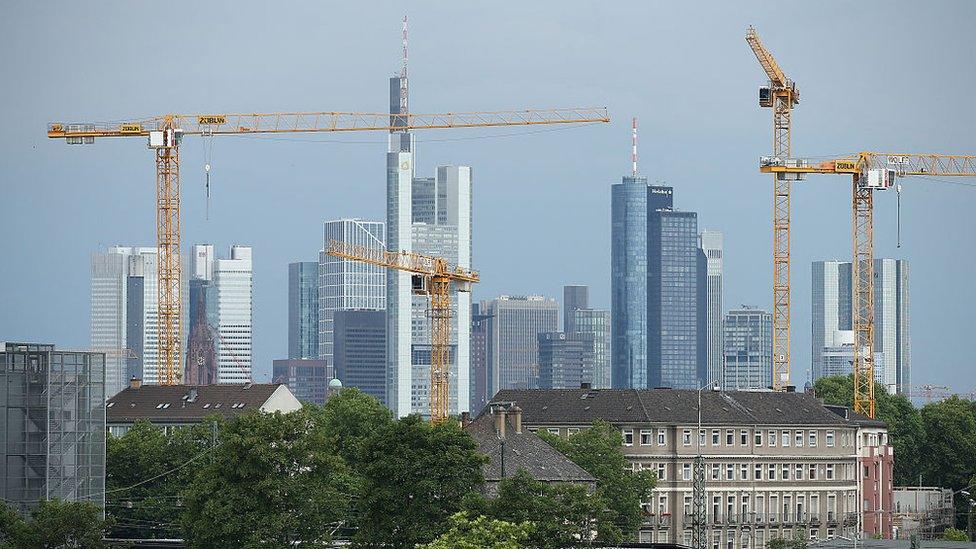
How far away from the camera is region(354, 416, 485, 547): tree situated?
5261 inches

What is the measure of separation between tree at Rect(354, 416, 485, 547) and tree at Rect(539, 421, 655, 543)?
39218 millimetres

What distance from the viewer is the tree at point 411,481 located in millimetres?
133625

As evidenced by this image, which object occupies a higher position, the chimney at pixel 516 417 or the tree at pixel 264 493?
the chimney at pixel 516 417

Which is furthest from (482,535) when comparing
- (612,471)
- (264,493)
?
(612,471)

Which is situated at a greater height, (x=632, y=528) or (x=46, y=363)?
(x=46, y=363)

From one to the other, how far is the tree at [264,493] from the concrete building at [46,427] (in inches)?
472

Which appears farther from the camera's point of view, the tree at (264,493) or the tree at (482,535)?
the tree at (264,493)

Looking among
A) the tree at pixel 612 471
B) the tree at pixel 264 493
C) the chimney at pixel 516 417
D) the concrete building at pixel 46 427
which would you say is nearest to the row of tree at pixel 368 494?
the tree at pixel 264 493

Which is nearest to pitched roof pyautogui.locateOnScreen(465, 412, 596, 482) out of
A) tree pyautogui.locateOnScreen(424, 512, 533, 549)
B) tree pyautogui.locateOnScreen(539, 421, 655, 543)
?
tree pyautogui.locateOnScreen(539, 421, 655, 543)

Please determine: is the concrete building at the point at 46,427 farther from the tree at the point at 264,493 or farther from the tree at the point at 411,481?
the tree at the point at 411,481

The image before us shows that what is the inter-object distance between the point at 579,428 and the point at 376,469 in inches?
2580

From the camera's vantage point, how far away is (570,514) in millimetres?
130125

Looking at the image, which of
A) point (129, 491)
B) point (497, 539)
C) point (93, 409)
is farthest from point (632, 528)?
point (497, 539)

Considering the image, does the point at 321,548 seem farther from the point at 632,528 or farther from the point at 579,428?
the point at 579,428
